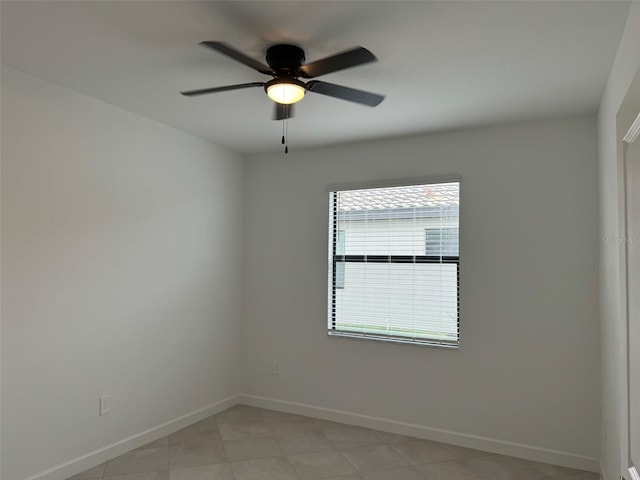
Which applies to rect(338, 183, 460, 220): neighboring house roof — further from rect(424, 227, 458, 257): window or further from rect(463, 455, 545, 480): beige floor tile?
rect(463, 455, 545, 480): beige floor tile

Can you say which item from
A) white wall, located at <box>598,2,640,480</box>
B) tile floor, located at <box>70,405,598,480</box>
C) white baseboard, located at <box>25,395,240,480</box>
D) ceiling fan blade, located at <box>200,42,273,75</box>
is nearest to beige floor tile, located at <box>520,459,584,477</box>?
tile floor, located at <box>70,405,598,480</box>

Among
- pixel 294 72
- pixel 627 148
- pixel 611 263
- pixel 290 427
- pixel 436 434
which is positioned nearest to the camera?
pixel 627 148

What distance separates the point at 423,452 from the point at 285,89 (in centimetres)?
282

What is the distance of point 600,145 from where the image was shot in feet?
9.93

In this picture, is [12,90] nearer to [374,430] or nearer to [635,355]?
[635,355]

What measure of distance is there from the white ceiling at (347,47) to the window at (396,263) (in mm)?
812

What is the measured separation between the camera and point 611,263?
8.45 feet

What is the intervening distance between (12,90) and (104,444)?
7.95 feet

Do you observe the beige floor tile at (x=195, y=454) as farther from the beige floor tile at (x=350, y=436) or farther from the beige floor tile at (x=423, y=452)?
the beige floor tile at (x=423, y=452)

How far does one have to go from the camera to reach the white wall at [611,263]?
2100mm

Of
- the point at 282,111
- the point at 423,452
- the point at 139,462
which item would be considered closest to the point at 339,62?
the point at 282,111

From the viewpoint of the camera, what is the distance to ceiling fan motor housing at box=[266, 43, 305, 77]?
225 centimetres

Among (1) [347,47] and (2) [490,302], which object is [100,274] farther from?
(2) [490,302]

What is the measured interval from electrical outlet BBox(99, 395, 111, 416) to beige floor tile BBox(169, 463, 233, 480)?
64cm
